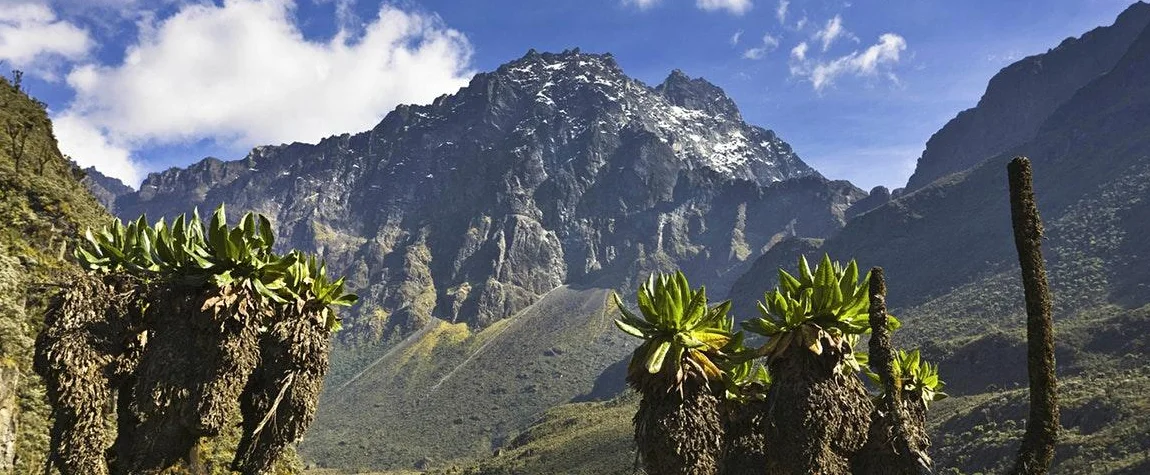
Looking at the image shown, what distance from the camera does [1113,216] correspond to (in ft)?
516

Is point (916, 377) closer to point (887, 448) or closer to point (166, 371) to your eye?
point (887, 448)

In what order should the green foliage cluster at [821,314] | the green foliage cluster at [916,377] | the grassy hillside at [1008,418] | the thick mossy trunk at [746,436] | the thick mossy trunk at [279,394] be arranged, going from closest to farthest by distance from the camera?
the green foliage cluster at [821,314], the thick mossy trunk at [279,394], the thick mossy trunk at [746,436], the green foliage cluster at [916,377], the grassy hillside at [1008,418]

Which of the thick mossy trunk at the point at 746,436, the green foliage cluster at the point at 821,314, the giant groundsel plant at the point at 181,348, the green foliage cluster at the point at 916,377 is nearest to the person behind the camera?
the giant groundsel plant at the point at 181,348

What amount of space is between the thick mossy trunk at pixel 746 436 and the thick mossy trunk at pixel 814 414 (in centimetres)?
153

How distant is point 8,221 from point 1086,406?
93013 mm

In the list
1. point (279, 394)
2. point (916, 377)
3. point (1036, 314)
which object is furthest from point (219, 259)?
point (916, 377)

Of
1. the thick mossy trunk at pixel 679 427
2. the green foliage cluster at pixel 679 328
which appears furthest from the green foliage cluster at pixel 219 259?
the thick mossy trunk at pixel 679 427

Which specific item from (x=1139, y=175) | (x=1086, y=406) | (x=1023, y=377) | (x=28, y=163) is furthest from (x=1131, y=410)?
(x=1139, y=175)

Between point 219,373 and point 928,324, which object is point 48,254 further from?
point 928,324

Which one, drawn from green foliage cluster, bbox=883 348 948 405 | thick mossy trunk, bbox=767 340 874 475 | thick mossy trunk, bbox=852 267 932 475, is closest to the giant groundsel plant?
thick mossy trunk, bbox=767 340 874 475

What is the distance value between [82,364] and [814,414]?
975 cm

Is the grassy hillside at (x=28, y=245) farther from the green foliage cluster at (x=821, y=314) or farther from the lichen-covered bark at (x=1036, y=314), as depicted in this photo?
the lichen-covered bark at (x=1036, y=314)

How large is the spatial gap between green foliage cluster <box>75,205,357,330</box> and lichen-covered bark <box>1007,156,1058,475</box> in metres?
8.72

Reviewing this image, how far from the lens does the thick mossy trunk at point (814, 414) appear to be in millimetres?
9305
